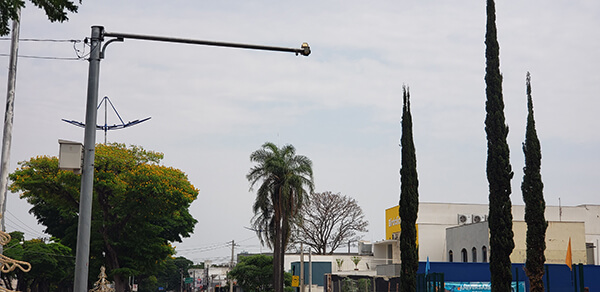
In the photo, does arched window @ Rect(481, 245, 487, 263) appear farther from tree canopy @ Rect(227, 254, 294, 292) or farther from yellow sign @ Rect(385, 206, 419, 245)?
tree canopy @ Rect(227, 254, 294, 292)

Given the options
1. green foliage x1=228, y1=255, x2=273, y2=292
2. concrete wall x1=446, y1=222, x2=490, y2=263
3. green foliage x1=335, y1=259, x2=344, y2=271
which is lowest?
green foliage x1=228, y1=255, x2=273, y2=292

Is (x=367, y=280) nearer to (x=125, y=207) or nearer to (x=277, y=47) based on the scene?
(x=125, y=207)

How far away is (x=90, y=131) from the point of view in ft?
34.2

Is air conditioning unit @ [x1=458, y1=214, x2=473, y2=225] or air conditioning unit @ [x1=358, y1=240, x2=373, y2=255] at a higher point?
air conditioning unit @ [x1=458, y1=214, x2=473, y2=225]

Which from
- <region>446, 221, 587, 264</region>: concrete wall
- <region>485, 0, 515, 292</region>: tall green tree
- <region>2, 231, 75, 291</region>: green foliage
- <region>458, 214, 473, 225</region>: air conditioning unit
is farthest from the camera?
<region>458, 214, 473, 225</region>: air conditioning unit

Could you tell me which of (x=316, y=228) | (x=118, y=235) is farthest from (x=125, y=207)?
(x=316, y=228)

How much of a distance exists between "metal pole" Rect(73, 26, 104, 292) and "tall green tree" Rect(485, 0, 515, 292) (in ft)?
65.9

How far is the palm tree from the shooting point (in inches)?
1698

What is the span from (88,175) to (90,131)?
2.19 ft

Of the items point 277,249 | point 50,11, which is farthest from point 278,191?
point 50,11

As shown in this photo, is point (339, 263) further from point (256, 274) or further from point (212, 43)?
point (212, 43)

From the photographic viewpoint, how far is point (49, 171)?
46.0 meters

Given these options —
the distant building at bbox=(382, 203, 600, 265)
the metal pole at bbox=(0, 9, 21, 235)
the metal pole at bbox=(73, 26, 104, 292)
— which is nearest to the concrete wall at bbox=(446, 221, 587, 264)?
the distant building at bbox=(382, 203, 600, 265)

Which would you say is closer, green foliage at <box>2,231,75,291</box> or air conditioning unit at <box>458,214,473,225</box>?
green foliage at <box>2,231,75,291</box>
